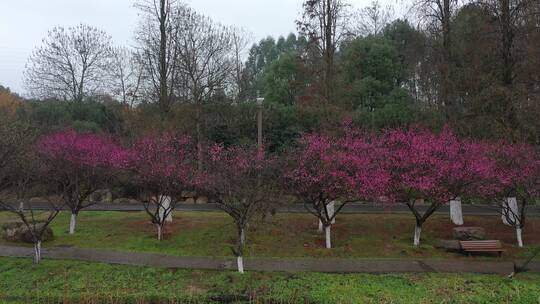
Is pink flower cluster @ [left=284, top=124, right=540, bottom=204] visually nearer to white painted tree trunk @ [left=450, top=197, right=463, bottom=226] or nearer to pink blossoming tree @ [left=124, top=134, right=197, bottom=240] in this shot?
white painted tree trunk @ [left=450, top=197, right=463, bottom=226]

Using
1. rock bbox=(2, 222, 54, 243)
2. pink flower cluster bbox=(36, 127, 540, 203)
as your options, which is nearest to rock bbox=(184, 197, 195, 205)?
pink flower cluster bbox=(36, 127, 540, 203)

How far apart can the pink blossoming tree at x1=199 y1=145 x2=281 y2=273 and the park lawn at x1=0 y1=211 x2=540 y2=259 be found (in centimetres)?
136

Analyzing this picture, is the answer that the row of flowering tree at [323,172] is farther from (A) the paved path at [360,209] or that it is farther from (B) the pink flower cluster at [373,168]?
(A) the paved path at [360,209]

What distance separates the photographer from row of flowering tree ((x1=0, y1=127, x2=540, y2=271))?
44.8 ft

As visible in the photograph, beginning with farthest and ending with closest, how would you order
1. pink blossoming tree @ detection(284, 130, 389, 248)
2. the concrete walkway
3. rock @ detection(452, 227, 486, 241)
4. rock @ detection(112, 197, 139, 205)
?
1. rock @ detection(112, 197, 139, 205)
2. the concrete walkway
3. rock @ detection(452, 227, 486, 241)
4. pink blossoming tree @ detection(284, 130, 389, 248)

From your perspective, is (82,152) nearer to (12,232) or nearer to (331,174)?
(12,232)

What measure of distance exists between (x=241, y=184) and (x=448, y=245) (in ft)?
21.6

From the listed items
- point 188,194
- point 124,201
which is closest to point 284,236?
point 188,194

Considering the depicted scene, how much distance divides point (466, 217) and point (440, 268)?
7.06m

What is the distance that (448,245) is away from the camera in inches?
554

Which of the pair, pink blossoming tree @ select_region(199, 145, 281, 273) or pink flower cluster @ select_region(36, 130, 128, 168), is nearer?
pink blossoming tree @ select_region(199, 145, 281, 273)

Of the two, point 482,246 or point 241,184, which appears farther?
point 482,246

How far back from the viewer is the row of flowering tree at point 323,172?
44.8ft

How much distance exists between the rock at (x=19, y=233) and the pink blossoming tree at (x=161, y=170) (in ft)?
10.4
